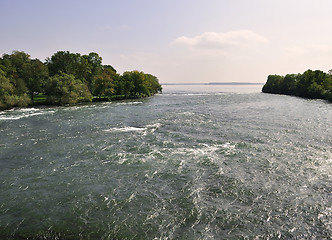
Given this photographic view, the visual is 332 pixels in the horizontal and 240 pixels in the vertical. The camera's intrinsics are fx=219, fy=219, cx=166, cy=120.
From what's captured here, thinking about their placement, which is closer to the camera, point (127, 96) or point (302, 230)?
point (302, 230)

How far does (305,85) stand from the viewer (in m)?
113

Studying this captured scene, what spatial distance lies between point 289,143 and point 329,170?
769 cm

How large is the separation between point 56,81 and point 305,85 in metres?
115

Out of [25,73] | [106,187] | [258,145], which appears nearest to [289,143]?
[258,145]

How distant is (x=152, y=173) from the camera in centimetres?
1741

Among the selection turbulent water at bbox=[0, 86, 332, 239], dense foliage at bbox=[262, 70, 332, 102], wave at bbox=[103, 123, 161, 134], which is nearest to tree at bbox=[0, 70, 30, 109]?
turbulent water at bbox=[0, 86, 332, 239]

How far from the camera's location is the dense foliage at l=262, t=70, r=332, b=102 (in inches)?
3760

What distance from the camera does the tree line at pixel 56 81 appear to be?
209 feet

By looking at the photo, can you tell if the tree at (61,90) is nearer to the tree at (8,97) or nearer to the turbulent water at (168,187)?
the tree at (8,97)

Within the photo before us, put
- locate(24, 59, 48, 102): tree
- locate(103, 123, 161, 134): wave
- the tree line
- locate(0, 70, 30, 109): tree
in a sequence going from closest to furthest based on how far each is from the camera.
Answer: locate(103, 123, 161, 134): wave → locate(0, 70, 30, 109): tree → the tree line → locate(24, 59, 48, 102): tree

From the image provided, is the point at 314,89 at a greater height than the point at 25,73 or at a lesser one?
lesser

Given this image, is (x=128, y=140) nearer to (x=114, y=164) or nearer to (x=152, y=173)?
(x=114, y=164)

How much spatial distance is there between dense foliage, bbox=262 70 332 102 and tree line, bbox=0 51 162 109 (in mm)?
76447

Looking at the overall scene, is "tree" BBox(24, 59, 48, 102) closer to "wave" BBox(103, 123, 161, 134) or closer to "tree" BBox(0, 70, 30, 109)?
"tree" BBox(0, 70, 30, 109)
